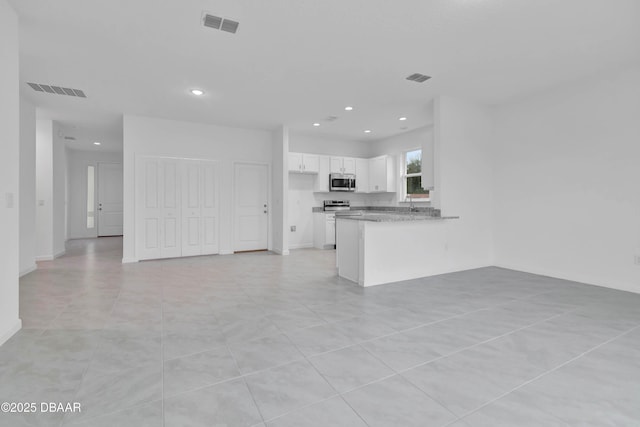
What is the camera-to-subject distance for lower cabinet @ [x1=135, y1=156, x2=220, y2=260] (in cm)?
579

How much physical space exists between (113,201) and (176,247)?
5.36 meters

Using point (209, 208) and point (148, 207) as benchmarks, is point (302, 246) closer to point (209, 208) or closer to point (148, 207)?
point (209, 208)

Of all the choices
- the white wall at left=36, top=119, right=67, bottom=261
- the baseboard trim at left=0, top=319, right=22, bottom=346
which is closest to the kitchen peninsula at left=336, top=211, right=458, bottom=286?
the baseboard trim at left=0, top=319, right=22, bottom=346

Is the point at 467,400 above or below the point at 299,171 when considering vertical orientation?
below

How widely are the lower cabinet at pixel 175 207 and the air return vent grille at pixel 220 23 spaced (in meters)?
3.72

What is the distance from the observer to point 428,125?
6461mm

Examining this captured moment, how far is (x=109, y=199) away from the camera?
32.1 feet

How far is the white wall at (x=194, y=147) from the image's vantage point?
18.5 ft

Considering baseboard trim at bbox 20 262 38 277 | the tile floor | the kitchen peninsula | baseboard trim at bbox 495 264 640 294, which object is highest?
the kitchen peninsula

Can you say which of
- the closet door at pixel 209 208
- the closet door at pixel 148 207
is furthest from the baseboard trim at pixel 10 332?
the closet door at pixel 209 208

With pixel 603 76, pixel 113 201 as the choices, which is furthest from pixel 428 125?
pixel 113 201

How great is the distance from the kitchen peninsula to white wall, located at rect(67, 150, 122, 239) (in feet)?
29.0

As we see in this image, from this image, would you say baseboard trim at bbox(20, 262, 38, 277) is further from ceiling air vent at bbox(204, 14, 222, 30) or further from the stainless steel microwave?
the stainless steel microwave

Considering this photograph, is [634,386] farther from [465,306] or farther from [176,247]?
[176,247]
